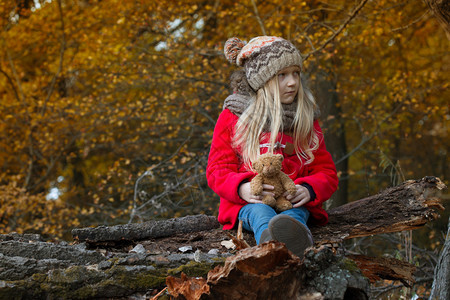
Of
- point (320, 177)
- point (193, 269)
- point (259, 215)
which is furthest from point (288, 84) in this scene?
point (193, 269)

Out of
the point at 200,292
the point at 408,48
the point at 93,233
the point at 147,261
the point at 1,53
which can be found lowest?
the point at 200,292

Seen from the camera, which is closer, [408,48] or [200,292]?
[200,292]

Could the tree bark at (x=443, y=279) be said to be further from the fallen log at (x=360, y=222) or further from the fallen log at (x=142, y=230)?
the fallen log at (x=142, y=230)

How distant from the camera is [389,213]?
10.7ft

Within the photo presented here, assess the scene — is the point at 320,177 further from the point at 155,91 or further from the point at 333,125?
A: the point at 333,125

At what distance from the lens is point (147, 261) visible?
244 centimetres

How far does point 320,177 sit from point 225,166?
668 mm

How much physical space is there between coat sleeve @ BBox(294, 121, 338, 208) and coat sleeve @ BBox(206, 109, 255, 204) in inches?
16.5

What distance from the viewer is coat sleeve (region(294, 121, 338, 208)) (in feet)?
10.5

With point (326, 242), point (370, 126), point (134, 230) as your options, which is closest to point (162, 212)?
point (134, 230)

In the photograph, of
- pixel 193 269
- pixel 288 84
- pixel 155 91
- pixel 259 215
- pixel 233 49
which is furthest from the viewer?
pixel 155 91

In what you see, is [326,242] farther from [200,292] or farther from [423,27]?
[423,27]

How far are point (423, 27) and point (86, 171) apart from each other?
7.17m

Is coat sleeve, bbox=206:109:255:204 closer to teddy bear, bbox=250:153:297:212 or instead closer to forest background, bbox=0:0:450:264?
teddy bear, bbox=250:153:297:212
